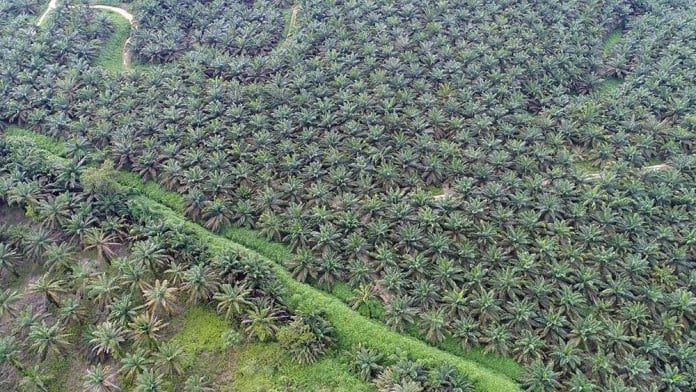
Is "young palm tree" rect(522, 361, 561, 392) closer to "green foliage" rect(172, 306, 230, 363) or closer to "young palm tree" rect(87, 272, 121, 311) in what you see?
"green foliage" rect(172, 306, 230, 363)

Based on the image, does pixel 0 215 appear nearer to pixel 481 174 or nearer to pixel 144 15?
pixel 144 15

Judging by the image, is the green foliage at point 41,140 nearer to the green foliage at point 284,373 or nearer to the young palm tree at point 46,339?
the young palm tree at point 46,339

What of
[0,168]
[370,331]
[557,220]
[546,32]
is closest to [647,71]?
[546,32]

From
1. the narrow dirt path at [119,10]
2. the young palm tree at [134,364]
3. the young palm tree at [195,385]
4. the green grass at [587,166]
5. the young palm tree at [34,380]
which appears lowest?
the young palm tree at [34,380]

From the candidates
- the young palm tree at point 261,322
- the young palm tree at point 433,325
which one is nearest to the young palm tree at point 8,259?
the young palm tree at point 261,322

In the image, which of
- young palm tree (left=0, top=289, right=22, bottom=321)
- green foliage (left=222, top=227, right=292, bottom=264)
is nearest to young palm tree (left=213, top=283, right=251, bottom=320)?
green foliage (left=222, top=227, right=292, bottom=264)
